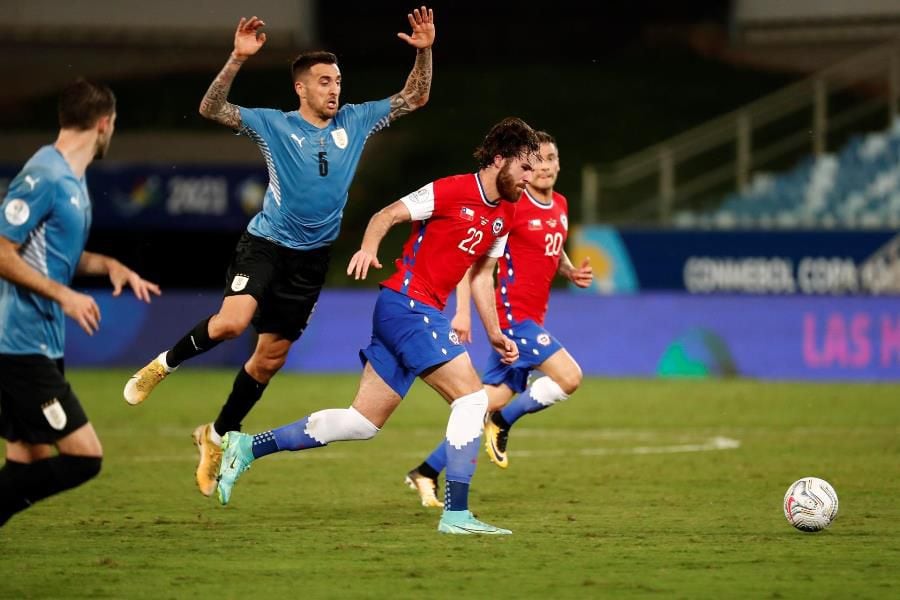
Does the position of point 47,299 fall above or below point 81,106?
below

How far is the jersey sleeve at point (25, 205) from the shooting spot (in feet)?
21.3

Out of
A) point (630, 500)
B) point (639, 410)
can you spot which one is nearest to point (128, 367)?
point (639, 410)

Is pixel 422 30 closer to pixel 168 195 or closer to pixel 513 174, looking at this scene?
pixel 513 174

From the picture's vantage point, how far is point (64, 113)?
6.80 m

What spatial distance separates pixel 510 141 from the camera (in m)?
8.26

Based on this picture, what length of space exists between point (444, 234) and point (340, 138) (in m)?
1.22

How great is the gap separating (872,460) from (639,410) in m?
4.51

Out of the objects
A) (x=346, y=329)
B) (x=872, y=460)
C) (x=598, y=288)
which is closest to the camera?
(x=872, y=460)

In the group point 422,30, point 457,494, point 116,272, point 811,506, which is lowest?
point 457,494

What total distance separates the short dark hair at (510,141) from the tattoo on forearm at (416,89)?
107 cm

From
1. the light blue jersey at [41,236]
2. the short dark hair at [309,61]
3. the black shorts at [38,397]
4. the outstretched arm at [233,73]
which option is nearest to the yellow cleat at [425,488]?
the outstretched arm at [233,73]

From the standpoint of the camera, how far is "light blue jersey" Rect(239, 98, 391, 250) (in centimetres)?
906

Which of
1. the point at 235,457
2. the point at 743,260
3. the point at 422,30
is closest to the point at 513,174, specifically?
the point at 422,30

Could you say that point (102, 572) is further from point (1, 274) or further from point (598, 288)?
point (598, 288)
